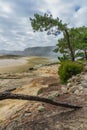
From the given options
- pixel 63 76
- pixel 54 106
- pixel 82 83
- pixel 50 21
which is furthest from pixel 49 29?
pixel 54 106

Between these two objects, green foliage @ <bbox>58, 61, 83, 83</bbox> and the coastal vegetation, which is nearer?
green foliage @ <bbox>58, 61, 83, 83</bbox>

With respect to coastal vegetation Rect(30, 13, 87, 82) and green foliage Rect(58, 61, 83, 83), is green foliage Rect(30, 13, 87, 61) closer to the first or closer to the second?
coastal vegetation Rect(30, 13, 87, 82)

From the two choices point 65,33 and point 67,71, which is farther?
point 65,33

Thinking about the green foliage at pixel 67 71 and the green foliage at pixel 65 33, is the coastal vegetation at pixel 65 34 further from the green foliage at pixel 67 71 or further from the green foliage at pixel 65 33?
the green foliage at pixel 67 71

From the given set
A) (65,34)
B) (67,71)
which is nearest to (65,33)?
(65,34)

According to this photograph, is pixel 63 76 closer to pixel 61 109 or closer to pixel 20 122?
pixel 61 109

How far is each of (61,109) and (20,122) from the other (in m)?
1.78

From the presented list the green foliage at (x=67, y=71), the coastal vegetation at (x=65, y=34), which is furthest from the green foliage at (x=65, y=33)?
the green foliage at (x=67, y=71)

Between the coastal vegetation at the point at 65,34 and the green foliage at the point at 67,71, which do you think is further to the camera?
the coastal vegetation at the point at 65,34

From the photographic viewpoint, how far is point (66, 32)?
128 feet

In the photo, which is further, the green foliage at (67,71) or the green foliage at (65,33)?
the green foliage at (65,33)

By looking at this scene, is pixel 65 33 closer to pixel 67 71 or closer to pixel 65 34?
pixel 65 34

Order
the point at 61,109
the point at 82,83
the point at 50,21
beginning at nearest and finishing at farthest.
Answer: the point at 61,109 < the point at 82,83 < the point at 50,21

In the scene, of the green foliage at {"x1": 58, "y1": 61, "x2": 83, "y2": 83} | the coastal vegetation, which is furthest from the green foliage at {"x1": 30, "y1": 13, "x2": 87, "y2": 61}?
the green foliage at {"x1": 58, "y1": 61, "x2": 83, "y2": 83}
